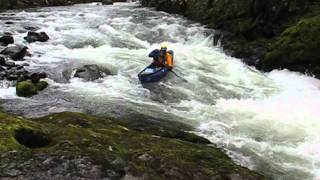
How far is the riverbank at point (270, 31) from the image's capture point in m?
19.2

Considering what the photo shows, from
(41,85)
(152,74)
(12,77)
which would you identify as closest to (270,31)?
(152,74)

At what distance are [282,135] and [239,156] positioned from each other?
98.1 inches

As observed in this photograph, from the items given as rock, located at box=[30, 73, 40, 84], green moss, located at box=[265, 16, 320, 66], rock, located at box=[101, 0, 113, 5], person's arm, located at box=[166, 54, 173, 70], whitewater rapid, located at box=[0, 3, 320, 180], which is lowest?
rock, located at box=[101, 0, 113, 5]

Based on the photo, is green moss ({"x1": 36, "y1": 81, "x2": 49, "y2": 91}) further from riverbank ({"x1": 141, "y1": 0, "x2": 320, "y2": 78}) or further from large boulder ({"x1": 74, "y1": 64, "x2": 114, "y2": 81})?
riverbank ({"x1": 141, "y1": 0, "x2": 320, "y2": 78})

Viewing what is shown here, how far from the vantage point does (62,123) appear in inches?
348

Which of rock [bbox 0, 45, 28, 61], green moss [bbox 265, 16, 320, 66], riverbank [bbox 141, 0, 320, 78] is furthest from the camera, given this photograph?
riverbank [bbox 141, 0, 320, 78]

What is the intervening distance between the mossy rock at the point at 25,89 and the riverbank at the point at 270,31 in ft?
32.7

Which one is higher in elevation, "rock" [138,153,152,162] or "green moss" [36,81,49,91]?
"rock" [138,153,152,162]

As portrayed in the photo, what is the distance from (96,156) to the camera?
22.9 ft

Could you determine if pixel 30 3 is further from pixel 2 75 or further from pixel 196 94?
pixel 196 94

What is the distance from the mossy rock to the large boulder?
97.5 inches

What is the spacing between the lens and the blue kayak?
16188 mm

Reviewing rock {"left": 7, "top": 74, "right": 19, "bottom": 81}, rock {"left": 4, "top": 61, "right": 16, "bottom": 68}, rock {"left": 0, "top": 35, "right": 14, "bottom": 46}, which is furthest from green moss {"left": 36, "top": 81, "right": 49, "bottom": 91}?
rock {"left": 0, "top": 35, "right": 14, "bottom": 46}

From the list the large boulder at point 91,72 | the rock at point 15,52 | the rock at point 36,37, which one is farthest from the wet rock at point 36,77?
the rock at point 36,37
